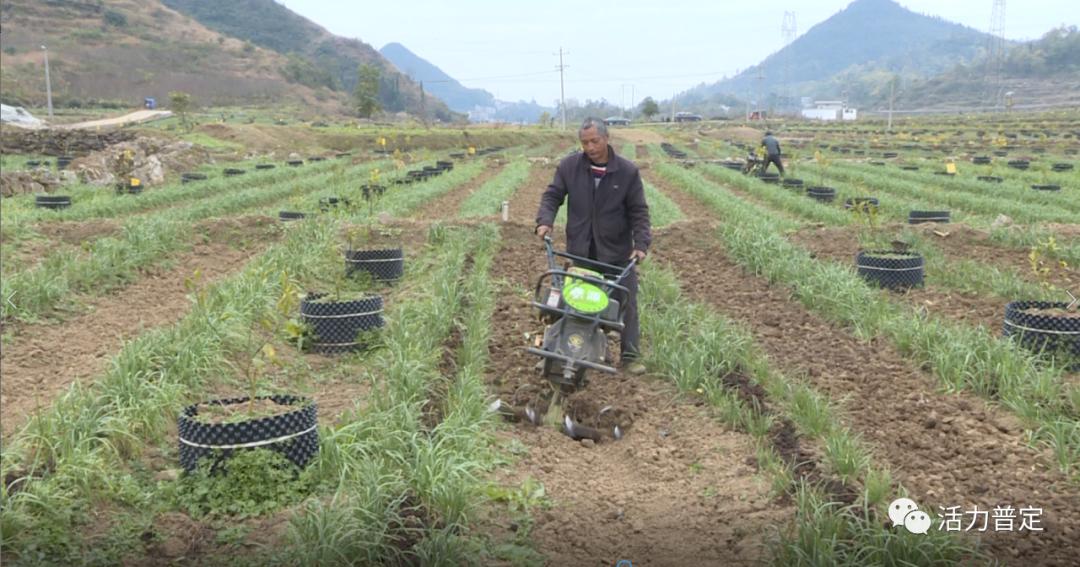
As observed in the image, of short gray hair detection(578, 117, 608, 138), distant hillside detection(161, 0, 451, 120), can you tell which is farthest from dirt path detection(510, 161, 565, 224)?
distant hillside detection(161, 0, 451, 120)

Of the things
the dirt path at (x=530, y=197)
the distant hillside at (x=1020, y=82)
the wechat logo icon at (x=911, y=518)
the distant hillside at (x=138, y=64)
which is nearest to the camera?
the wechat logo icon at (x=911, y=518)

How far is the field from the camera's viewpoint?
12.0ft

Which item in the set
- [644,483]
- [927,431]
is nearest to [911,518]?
[644,483]

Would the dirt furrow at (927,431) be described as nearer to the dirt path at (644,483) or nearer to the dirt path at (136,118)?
the dirt path at (644,483)

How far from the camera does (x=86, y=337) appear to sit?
23.9ft

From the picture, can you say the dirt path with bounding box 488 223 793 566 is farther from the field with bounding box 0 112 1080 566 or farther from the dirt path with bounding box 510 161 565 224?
the dirt path with bounding box 510 161 565 224

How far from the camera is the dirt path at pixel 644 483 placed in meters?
3.71

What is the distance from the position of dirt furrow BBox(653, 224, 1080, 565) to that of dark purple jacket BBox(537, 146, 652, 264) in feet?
4.64

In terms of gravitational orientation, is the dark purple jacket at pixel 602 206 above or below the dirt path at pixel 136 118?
above

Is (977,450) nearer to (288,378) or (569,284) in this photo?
(569,284)

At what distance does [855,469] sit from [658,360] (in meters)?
2.25

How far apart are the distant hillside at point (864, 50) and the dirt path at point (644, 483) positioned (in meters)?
32.6

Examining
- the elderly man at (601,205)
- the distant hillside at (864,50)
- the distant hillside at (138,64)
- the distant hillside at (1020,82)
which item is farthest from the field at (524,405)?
the distant hillside at (138,64)

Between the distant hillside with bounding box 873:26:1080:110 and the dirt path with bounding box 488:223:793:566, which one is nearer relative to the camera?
the dirt path with bounding box 488:223:793:566
